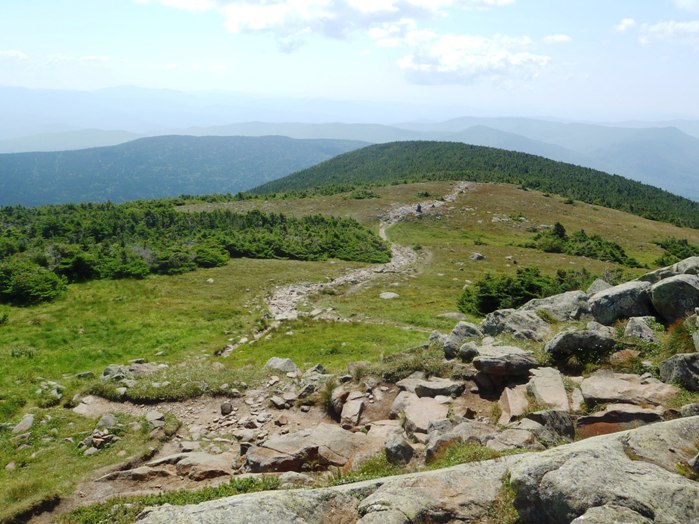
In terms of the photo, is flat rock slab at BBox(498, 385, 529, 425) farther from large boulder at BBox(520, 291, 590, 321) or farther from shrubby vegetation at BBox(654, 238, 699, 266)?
shrubby vegetation at BBox(654, 238, 699, 266)

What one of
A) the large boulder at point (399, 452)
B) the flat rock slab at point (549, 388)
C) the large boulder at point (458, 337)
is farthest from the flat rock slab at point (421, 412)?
the large boulder at point (458, 337)

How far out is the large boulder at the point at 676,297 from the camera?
588 inches

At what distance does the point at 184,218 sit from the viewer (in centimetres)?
5603

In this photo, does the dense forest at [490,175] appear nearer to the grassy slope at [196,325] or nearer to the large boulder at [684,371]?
the grassy slope at [196,325]

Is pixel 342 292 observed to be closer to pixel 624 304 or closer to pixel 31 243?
pixel 624 304

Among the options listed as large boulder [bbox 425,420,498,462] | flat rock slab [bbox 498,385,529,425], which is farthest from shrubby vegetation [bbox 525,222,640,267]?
large boulder [bbox 425,420,498,462]

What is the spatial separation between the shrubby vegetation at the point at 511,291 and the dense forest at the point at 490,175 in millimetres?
70599

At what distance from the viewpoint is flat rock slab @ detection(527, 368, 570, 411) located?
36.7 ft

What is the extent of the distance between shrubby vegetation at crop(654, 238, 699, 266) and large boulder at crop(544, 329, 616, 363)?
1972 inches

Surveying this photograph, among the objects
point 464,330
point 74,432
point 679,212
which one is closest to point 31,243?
point 74,432

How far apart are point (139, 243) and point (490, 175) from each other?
89.4m

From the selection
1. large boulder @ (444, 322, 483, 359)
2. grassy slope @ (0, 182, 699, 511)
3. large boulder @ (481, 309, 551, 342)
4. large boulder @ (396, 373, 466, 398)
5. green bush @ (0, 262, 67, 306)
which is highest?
large boulder @ (481, 309, 551, 342)

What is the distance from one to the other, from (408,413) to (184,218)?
50436 mm

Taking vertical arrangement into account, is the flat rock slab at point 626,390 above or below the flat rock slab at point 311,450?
above
